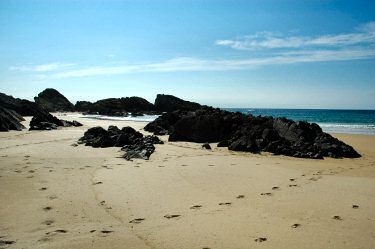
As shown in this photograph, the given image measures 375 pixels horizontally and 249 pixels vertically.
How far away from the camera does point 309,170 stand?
7324 mm

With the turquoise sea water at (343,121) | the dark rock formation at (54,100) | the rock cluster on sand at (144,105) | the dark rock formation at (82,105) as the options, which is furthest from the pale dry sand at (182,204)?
the dark rock formation at (54,100)

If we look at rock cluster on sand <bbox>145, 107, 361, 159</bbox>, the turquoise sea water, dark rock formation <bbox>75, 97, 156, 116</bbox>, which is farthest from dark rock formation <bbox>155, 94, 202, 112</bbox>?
rock cluster on sand <bbox>145, 107, 361, 159</bbox>

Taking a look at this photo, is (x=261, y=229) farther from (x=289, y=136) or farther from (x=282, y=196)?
(x=289, y=136)

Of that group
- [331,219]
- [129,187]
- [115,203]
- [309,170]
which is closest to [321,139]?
[309,170]

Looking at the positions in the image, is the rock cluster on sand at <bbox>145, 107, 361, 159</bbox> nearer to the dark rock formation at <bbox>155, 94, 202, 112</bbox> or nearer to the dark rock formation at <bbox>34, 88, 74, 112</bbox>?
the dark rock formation at <bbox>155, 94, 202, 112</bbox>

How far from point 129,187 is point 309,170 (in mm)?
4784

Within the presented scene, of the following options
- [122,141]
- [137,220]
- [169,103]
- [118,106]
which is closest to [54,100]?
[118,106]

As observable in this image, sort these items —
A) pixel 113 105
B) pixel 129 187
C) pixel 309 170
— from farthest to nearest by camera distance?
pixel 113 105 < pixel 309 170 < pixel 129 187

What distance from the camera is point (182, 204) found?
14.7ft

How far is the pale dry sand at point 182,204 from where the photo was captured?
3.21 m

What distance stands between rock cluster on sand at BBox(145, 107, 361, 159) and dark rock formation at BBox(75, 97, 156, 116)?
4178 centimetres

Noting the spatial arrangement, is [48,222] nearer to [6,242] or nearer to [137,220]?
[6,242]

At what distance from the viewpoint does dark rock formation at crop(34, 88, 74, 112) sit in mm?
67938

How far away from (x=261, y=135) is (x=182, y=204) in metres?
8.01
